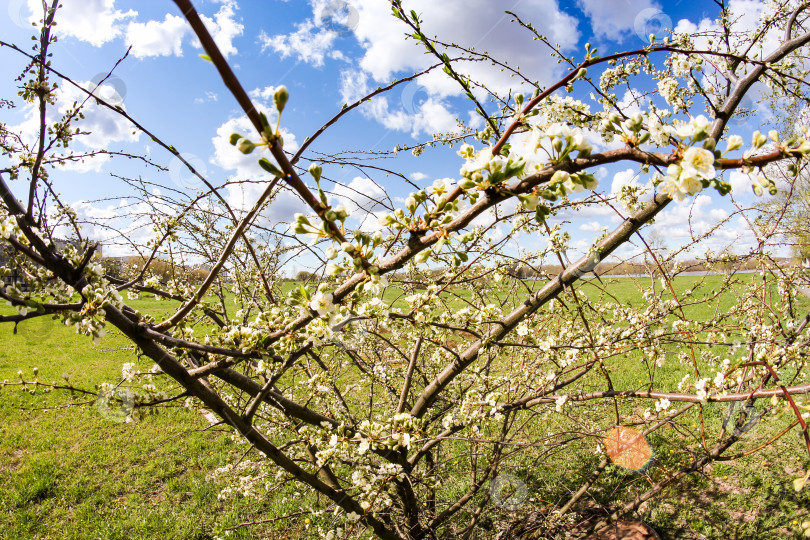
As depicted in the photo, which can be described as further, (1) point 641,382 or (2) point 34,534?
(1) point 641,382

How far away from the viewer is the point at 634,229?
6.91 ft

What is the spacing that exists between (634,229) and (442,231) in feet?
5.38

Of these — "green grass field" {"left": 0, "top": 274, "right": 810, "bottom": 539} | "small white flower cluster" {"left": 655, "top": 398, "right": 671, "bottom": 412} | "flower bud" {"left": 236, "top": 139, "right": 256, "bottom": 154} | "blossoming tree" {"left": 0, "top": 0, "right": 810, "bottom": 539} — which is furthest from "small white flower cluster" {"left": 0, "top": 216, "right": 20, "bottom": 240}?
"small white flower cluster" {"left": 655, "top": 398, "right": 671, "bottom": 412}

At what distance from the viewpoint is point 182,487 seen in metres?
5.34

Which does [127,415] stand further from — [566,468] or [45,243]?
[566,468]

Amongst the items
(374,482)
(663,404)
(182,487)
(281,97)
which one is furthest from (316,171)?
(182,487)

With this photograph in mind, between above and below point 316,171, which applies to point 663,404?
below

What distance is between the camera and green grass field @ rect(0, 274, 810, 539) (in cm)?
435

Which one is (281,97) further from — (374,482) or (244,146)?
(374,482)

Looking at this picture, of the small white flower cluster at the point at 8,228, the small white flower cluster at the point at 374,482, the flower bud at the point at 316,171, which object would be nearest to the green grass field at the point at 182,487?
the small white flower cluster at the point at 374,482

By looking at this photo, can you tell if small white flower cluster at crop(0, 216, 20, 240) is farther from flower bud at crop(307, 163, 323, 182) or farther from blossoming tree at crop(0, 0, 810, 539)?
flower bud at crop(307, 163, 323, 182)

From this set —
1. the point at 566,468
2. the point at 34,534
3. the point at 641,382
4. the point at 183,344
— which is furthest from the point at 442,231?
the point at 641,382

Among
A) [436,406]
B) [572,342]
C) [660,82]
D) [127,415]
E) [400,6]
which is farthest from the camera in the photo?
[436,406]

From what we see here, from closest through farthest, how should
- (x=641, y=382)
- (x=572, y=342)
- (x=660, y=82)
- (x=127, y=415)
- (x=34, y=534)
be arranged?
(x=127, y=415)
(x=660, y=82)
(x=572, y=342)
(x=34, y=534)
(x=641, y=382)
